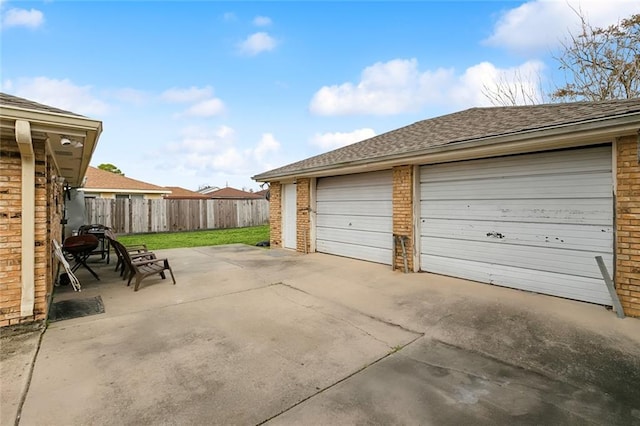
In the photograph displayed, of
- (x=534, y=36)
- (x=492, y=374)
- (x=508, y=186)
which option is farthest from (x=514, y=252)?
(x=534, y=36)

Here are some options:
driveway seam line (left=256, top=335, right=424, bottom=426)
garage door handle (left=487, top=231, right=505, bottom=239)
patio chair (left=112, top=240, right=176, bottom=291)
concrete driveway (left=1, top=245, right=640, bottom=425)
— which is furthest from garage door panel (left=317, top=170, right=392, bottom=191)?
patio chair (left=112, top=240, right=176, bottom=291)

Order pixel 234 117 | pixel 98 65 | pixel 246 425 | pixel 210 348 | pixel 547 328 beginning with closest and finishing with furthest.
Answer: pixel 246 425 < pixel 210 348 < pixel 547 328 < pixel 98 65 < pixel 234 117

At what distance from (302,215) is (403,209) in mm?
3938

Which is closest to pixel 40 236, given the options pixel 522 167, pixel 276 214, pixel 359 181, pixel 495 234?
pixel 359 181

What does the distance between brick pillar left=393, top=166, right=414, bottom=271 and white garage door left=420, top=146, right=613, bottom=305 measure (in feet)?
1.02

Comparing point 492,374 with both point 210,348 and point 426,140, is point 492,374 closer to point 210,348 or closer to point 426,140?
point 210,348

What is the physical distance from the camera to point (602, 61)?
1238cm

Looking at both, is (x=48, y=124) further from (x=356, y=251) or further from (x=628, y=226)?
(x=628, y=226)

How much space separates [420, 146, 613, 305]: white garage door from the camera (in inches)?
178

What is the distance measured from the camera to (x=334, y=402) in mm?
2291

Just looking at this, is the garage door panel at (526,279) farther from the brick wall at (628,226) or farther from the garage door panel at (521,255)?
the brick wall at (628,226)

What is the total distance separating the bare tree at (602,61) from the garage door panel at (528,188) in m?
11.6

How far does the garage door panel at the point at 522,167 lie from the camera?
4.48 metres

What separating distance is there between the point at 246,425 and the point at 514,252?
530cm
